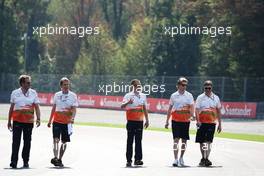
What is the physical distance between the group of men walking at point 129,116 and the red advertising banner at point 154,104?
111ft

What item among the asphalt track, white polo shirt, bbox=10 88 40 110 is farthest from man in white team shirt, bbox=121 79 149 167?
white polo shirt, bbox=10 88 40 110

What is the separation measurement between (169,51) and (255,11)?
1928cm

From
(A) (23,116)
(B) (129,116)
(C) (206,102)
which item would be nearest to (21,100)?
(A) (23,116)

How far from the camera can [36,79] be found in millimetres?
74250

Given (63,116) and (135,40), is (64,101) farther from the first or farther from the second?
(135,40)

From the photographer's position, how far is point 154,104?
60312mm

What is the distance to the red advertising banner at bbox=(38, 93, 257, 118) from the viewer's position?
54331 mm

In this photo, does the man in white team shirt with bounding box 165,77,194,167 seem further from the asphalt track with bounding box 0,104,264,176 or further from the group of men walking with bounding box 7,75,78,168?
the group of men walking with bounding box 7,75,78,168

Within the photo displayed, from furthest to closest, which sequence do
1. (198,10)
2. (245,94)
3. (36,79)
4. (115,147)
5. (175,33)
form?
(175,33), (36,79), (198,10), (245,94), (115,147)

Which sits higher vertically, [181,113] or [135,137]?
[181,113]

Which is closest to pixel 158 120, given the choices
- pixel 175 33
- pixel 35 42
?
pixel 175 33

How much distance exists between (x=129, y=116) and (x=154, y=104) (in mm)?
40593

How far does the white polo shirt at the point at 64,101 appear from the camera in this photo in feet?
63.3

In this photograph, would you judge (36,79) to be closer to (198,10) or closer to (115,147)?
(198,10)
